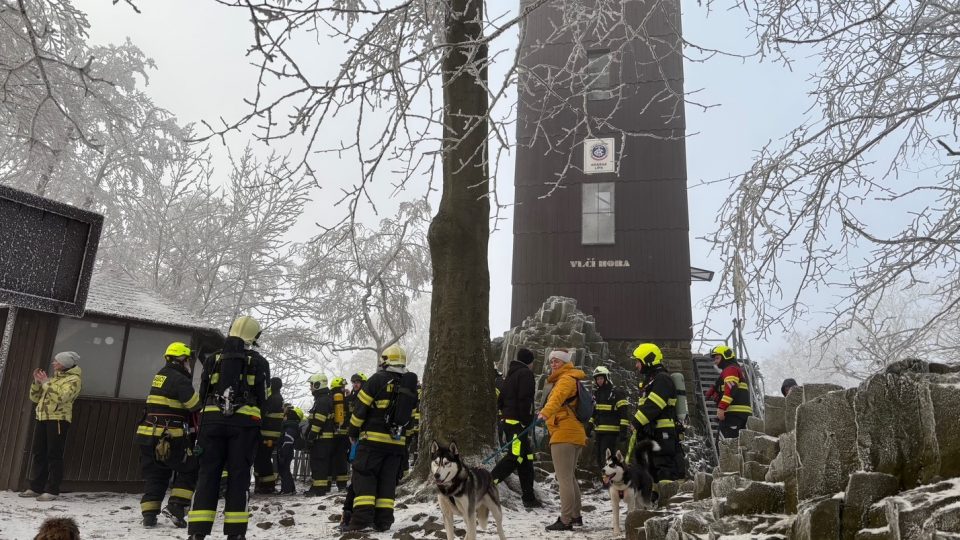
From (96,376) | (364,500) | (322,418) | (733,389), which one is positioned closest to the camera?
(364,500)

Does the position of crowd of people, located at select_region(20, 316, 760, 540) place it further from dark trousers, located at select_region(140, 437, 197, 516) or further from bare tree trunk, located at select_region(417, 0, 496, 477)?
bare tree trunk, located at select_region(417, 0, 496, 477)

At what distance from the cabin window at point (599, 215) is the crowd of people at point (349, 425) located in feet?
31.8

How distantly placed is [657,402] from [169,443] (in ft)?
19.9

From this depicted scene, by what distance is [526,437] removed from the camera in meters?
8.84

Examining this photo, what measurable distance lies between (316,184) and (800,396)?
415 centimetres

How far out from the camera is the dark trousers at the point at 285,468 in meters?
12.3

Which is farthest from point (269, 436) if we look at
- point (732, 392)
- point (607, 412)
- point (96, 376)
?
point (732, 392)

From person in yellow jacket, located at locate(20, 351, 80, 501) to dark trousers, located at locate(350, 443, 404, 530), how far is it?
5.41 meters

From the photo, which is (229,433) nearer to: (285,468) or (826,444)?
(826,444)

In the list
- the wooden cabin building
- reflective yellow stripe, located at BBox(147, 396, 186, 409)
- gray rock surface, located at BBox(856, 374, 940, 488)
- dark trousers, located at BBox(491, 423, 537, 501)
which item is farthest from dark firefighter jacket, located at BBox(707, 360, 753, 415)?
the wooden cabin building

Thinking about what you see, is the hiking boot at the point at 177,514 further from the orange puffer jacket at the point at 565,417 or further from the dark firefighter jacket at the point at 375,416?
the orange puffer jacket at the point at 565,417

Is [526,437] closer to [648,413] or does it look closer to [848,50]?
[648,413]

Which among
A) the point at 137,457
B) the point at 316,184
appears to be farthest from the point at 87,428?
the point at 316,184

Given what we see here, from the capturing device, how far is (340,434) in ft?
39.7
